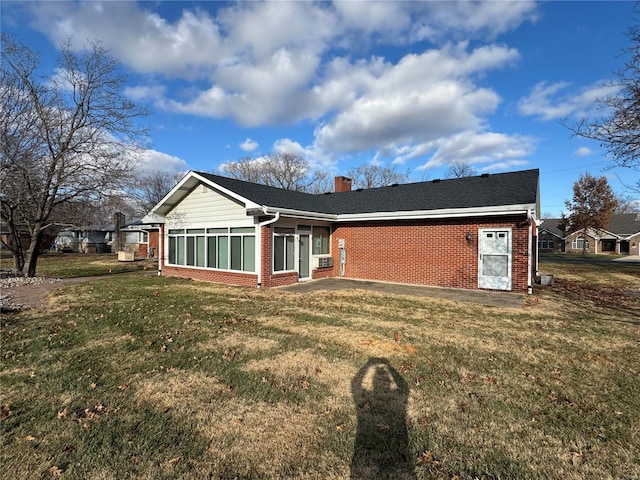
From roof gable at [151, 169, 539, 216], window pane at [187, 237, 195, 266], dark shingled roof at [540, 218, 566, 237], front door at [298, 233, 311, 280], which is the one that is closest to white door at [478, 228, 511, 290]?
roof gable at [151, 169, 539, 216]

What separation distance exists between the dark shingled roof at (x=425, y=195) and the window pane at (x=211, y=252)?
2.44 meters

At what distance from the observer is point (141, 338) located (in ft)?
18.9

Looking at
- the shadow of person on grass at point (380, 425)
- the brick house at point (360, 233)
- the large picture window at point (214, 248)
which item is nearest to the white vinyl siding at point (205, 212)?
the brick house at point (360, 233)

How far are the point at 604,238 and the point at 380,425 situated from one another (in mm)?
59227

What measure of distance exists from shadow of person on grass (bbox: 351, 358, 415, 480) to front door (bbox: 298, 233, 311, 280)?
8430 millimetres

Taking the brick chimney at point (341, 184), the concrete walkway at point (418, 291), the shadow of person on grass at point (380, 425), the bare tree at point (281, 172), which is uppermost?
the bare tree at point (281, 172)

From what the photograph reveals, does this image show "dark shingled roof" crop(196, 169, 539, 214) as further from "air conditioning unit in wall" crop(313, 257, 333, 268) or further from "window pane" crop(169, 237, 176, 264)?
"window pane" crop(169, 237, 176, 264)

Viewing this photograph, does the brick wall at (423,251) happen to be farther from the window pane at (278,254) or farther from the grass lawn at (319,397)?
the grass lawn at (319,397)

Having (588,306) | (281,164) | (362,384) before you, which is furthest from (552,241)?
(362,384)

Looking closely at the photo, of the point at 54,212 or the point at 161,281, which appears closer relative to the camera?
the point at 161,281

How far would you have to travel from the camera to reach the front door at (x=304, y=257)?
1287cm

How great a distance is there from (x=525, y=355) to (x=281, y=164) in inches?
1687

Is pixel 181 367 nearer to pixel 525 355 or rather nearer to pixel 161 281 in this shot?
pixel 525 355

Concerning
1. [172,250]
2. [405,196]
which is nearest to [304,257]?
[405,196]
